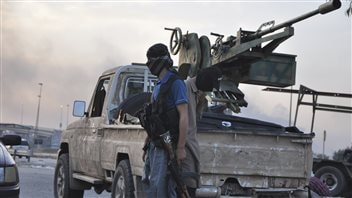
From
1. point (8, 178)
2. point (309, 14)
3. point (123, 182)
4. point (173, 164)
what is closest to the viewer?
point (173, 164)

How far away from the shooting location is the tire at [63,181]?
32.7 ft

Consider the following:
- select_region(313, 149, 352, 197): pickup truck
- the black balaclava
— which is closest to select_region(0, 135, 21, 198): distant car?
the black balaclava

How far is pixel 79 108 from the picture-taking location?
9.74 meters

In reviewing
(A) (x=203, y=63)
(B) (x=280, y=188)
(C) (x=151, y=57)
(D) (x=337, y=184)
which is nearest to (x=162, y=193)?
(C) (x=151, y=57)

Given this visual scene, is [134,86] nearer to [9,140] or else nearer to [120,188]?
[120,188]

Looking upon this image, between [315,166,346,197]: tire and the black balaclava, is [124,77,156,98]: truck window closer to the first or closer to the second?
the black balaclava

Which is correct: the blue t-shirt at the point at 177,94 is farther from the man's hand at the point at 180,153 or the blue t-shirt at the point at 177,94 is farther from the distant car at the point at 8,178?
the distant car at the point at 8,178

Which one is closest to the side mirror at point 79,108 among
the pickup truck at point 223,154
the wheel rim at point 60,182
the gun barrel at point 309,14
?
the pickup truck at point 223,154

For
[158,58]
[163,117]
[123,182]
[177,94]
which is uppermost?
[158,58]

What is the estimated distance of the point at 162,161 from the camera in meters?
5.53

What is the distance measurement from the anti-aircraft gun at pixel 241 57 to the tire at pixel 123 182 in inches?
150

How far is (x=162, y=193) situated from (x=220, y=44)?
273 inches

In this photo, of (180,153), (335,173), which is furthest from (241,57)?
(180,153)

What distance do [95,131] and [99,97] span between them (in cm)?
86
